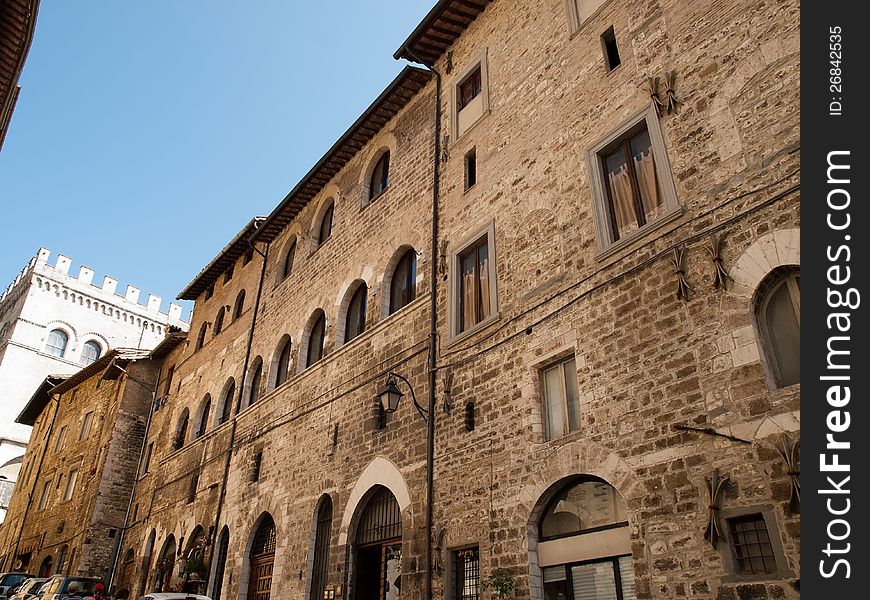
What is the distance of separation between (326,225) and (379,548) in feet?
28.4

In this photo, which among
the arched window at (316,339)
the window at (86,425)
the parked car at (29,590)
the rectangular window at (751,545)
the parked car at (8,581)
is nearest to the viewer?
the rectangular window at (751,545)

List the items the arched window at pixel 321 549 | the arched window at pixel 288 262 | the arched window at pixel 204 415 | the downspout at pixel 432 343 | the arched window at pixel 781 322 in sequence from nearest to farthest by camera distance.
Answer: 1. the arched window at pixel 781 322
2. the downspout at pixel 432 343
3. the arched window at pixel 321 549
4. the arched window at pixel 288 262
5. the arched window at pixel 204 415

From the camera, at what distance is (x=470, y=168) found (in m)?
11.3

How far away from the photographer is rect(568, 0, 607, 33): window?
9549 mm

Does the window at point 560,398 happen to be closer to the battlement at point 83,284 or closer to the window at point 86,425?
the window at point 86,425

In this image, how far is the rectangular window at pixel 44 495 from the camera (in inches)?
1030

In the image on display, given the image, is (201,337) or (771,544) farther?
(201,337)

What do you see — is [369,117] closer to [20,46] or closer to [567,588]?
[20,46]

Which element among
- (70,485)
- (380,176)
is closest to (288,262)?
(380,176)

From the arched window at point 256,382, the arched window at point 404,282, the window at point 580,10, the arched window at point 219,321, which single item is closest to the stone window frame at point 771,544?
the arched window at point 404,282


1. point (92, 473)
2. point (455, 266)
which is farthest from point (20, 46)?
point (92, 473)

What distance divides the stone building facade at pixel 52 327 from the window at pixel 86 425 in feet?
46.7

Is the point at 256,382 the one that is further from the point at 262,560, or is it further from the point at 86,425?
the point at 86,425

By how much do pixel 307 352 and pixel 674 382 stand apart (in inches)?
380
